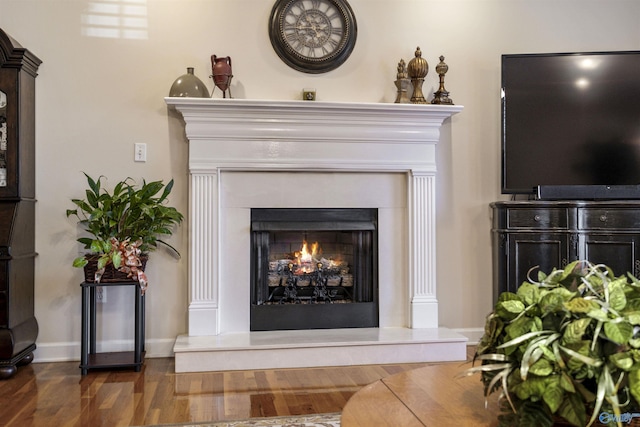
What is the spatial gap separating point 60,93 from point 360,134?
176cm

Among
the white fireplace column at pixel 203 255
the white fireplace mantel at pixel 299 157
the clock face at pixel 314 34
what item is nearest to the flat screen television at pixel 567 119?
the white fireplace mantel at pixel 299 157

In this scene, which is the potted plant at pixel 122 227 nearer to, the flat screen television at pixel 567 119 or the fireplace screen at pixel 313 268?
the fireplace screen at pixel 313 268

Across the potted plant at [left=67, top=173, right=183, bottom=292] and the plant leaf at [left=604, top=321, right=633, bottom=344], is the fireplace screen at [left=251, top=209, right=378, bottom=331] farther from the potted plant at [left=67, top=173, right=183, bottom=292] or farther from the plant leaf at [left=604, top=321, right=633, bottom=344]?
the plant leaf at [left=604, top=321, right=633, bottom=344]

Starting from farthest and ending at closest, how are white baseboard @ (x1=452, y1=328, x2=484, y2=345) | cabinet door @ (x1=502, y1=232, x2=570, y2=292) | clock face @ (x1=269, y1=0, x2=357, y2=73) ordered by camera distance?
white baseboard @ (x1=452, y1=328, x2=484, y2=345)
clock face @ (x1=269, y1=0, x2=357, y2=73)
cabinet door @ (x1=502, y1=232, x2=570, y2=292)

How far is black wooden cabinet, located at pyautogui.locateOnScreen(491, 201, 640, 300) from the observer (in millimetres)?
3285

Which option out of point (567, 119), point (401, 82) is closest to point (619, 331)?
point (401, 82)

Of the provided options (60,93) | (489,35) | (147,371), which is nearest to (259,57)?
(60,93)

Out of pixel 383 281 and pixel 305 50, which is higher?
pixel 305 50

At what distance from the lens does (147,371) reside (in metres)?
3.06

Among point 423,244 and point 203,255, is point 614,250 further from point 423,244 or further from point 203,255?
point 203,255

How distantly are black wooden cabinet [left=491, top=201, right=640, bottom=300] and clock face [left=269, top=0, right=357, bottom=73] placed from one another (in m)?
1.37

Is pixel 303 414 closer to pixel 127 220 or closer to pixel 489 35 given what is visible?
pixel 127 220

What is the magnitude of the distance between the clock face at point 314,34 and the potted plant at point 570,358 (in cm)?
263

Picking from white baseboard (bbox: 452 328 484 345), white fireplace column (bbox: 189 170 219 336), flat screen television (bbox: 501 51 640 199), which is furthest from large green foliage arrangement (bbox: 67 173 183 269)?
flat screen television (bbox: 501 51 640 199)
